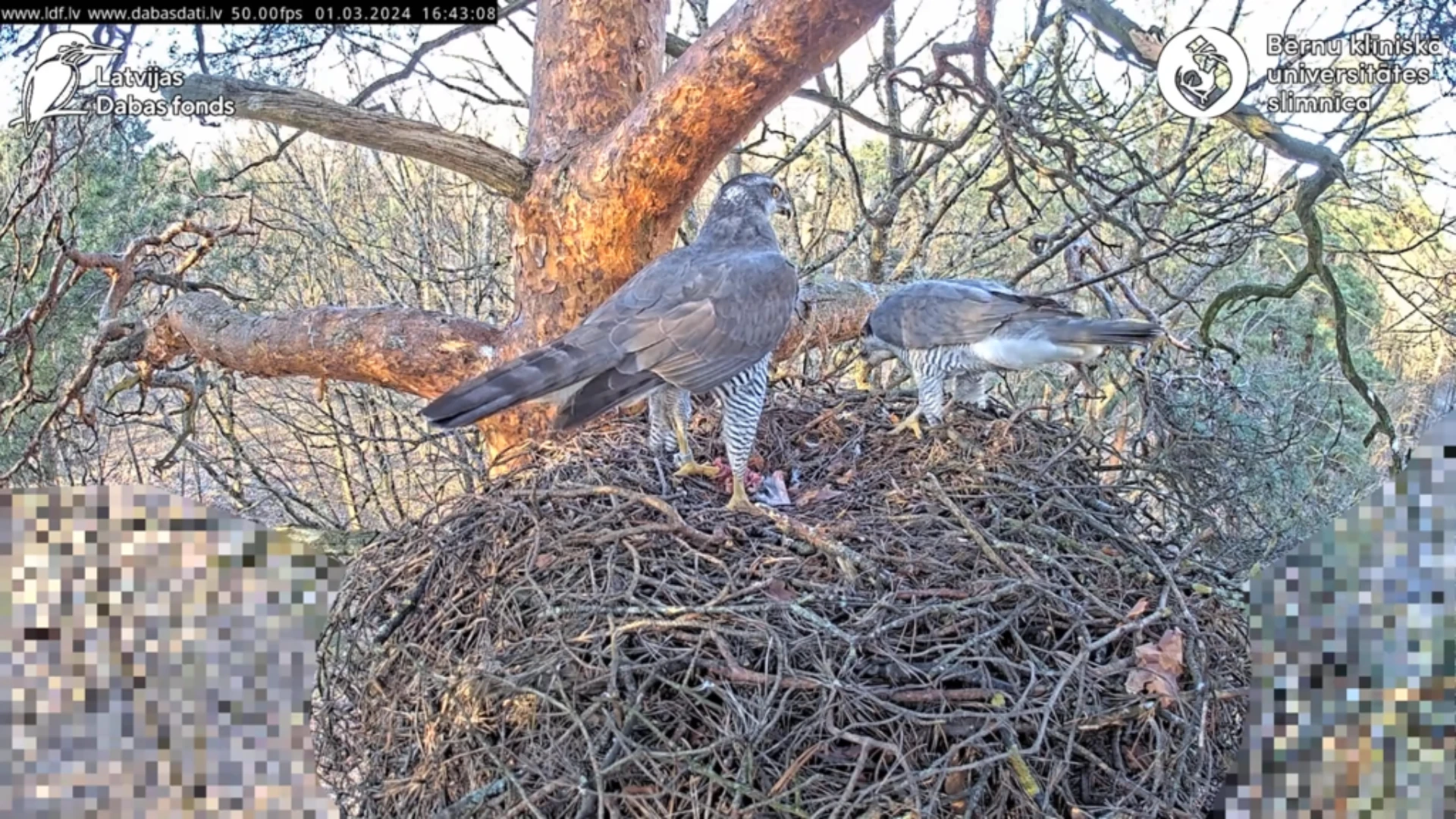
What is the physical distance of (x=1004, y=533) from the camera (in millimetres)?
2422

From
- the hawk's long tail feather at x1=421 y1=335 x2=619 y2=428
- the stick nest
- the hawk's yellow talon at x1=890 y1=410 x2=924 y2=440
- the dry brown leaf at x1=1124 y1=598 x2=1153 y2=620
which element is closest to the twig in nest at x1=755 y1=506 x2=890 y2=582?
the stick nest

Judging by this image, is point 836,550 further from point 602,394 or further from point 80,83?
point 80,83

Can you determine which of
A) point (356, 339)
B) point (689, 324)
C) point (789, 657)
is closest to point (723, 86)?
point (689, 324)

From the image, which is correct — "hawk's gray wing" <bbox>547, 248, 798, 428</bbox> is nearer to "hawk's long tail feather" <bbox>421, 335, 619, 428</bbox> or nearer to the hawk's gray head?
"hawk's long tail feather" <bbox>421, 335, 619, 428</bbox>

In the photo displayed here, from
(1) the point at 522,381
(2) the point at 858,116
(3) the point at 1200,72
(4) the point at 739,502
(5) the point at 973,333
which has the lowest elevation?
(4) the point at 739,502

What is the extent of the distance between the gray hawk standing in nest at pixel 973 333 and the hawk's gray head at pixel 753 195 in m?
0.56

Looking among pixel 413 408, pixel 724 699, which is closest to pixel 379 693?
pixel 724 699

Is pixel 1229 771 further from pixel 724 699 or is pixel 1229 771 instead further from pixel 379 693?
pixel 379 693

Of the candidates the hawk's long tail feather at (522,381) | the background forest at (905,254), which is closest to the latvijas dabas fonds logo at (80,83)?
the background forest at (905,254)

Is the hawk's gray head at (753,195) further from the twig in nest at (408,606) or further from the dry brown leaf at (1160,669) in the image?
the dry brown leaf at (1160,669)

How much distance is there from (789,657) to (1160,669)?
79cm

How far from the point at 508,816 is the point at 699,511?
Answer: 3.36 ft

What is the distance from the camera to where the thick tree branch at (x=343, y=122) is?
311cm

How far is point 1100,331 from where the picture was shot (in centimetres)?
285
